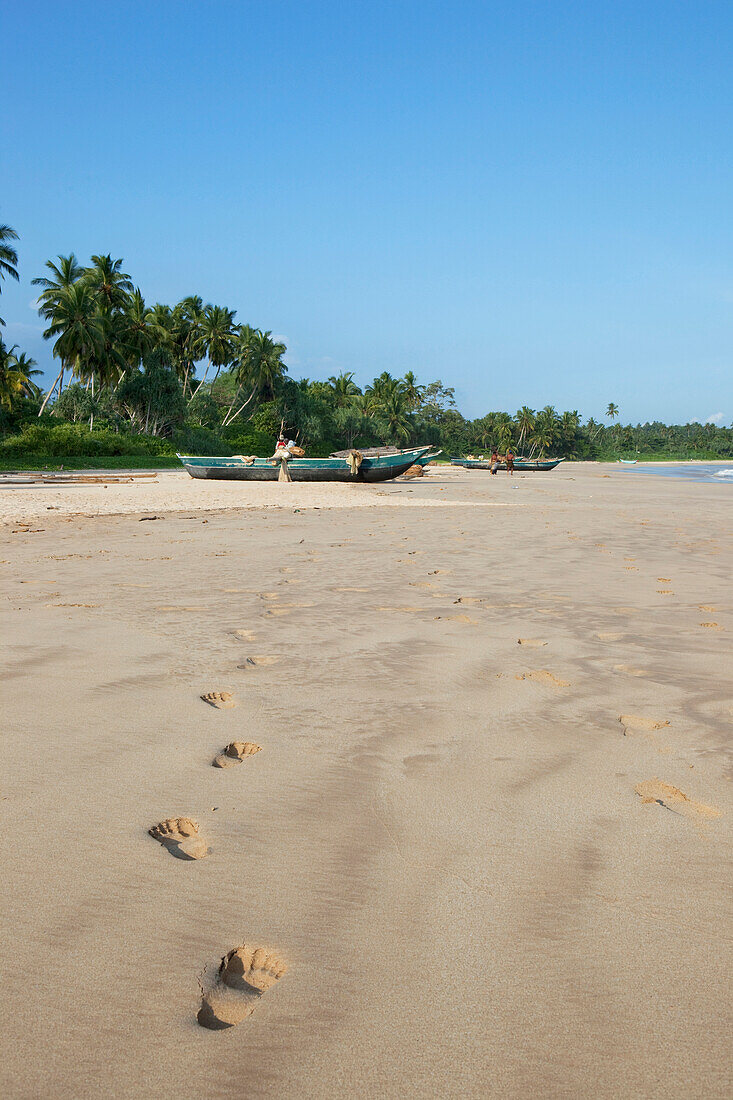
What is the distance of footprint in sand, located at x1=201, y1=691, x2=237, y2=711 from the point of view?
3.02 m

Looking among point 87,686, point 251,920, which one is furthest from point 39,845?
point 87,686

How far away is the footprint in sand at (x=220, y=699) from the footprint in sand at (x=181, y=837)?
0.94 m

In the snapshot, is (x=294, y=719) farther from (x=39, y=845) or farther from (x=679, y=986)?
(x=679, y=986)

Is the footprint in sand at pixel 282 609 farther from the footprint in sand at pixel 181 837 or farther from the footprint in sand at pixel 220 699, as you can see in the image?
the footprint in sand at pixel 181 837

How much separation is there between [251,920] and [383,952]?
30 centimetres

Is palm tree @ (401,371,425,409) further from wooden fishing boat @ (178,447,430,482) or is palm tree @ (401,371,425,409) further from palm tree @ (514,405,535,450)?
wooden fishing boat @ (178,447,430,482)

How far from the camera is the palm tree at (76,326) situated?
43812 millimetres

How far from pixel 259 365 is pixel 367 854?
206 ft

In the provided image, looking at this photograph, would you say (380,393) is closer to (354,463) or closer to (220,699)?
(354,463)

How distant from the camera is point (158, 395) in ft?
161

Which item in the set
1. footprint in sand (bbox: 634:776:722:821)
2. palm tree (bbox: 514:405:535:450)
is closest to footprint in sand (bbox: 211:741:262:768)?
footprint in sand (bbox: 634:776:722:821)

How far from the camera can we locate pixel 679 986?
56.5 inches

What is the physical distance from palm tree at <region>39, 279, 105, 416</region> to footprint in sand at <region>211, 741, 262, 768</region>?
46620mm

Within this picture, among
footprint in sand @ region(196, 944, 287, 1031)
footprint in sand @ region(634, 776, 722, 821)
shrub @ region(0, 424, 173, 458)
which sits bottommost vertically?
footprint in sand @ region(196, 944, 287, 1031)
